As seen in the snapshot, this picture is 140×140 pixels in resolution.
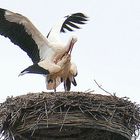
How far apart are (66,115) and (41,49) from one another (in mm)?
1341

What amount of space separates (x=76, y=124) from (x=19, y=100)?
51 centimetres

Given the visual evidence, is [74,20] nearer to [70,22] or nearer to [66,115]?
[70,22]

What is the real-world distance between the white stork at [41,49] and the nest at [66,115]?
73 centimetres

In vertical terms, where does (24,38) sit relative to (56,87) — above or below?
above

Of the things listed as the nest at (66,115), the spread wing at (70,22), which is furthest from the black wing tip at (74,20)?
the nest at (66,115)

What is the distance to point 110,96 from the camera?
4961 millimetres

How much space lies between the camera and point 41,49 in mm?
5930

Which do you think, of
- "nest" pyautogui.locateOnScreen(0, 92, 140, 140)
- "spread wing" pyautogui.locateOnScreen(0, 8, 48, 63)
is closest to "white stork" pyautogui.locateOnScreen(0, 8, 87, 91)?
"spread wing" pyautogui.locateOnScreen(0, 8, 48, 63)

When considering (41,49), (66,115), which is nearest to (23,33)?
(41,49)

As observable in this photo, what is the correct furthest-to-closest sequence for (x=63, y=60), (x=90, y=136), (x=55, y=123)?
(x=63, y=60)
(x=90, y=136)
(x=55, y=123)

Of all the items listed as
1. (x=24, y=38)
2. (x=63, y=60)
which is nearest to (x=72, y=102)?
(x=63, y=60)

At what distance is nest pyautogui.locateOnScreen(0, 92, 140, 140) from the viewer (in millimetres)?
4715

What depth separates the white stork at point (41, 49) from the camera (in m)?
5.65

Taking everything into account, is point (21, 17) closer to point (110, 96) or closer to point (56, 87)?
point (56, 87)
